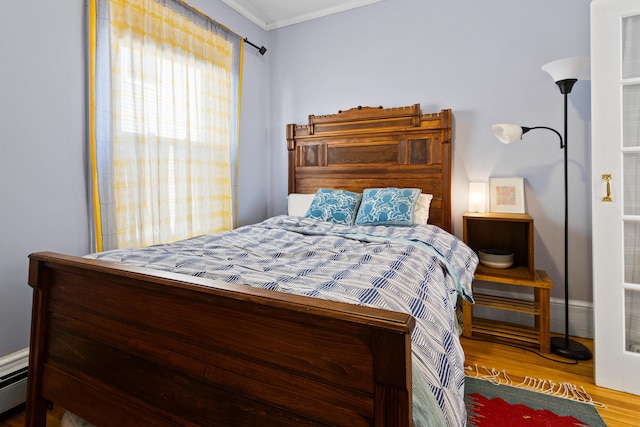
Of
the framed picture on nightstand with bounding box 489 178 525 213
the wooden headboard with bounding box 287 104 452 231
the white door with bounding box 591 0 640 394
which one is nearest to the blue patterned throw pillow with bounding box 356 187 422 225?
the wooden headboard with bounding box 287 104 452 231

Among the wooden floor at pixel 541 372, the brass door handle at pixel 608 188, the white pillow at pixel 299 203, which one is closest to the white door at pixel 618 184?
the brass door handle at pixel 608 188

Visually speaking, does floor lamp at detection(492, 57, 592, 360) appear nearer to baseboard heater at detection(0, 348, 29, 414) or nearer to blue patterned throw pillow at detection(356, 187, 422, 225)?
blue patterned throw pillow at detection(356, 187, 422, 225)

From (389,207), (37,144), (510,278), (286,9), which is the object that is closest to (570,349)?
(510,278)

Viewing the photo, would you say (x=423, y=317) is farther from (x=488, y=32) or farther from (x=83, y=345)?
(x=488, y=32)

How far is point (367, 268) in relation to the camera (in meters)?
1.43

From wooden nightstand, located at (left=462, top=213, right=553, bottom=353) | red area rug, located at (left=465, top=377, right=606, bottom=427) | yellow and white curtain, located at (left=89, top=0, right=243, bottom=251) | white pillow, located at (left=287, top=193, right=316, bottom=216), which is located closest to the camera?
red area rug, located at (left=465, top=377, right=606, bottom=427)

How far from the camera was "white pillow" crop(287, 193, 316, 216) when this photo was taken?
3.10 metres

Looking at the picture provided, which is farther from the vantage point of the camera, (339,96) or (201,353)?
(339,96)

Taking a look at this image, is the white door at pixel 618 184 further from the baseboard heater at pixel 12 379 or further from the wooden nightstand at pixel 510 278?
the baseboard heater at pixel 12 379

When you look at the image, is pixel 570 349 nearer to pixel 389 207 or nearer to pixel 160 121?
pixel 389 207

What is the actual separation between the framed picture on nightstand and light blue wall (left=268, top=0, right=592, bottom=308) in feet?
0.26

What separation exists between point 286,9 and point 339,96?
98 cm

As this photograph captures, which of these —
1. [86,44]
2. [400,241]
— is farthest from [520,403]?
[86,44]

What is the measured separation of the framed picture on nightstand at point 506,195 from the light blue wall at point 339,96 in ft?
0.30
